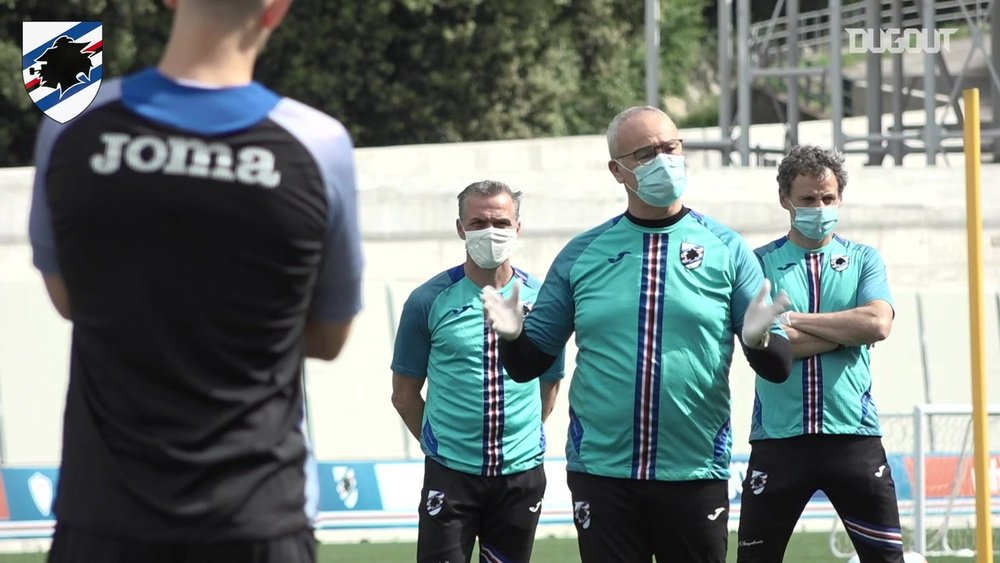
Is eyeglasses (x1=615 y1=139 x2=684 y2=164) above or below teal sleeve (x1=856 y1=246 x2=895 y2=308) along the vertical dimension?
above

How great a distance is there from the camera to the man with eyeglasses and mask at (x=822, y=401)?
6.50 meters

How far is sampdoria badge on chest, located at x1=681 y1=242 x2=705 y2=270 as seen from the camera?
17.7ft

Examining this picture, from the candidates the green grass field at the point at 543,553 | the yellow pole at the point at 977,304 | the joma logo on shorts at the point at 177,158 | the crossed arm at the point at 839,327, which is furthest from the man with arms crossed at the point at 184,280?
the green grass field at the point at 543,553

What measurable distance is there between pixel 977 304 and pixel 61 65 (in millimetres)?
7239

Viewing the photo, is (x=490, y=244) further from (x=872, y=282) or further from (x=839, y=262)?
(x=872, y=282)

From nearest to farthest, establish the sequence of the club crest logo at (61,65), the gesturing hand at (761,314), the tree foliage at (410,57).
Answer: the gesturing hand at (761,314) < the club crest logo at (61,65) < the tree foliage at (410,57)

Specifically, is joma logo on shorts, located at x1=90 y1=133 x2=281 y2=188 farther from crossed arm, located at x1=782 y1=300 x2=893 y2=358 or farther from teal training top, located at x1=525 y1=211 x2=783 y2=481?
crossed arm, located at x1=782 y1=300 x2=893 y2=358

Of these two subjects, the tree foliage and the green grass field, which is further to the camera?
the tree foliage

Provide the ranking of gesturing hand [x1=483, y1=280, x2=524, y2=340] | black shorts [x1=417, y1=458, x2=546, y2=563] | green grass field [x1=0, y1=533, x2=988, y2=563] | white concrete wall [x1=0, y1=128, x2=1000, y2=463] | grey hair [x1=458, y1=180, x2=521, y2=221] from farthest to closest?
white concrete wall [x1=0, y1=128, x2=1000, y2=463] < green grass field [x1=0, y1=533, x2=988, y2=563] < grey hair [x1=458, y1=180, x2=521, y2=221] < black shorts [x1=417, y1=458, x2=546, y2=563] < gesturing hand [x1=483, y1=280, x2=524, y2=340]

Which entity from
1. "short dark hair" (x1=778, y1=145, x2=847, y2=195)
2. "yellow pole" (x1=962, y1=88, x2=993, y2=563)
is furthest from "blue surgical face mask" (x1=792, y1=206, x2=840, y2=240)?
"yellow pole" (x1=962, y1=88, x2=993, y2=563)

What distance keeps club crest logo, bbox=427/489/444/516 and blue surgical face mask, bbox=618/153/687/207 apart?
1.92 m

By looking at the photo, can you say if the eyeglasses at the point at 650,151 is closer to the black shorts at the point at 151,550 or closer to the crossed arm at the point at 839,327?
the crossed arm at the point at 839,327

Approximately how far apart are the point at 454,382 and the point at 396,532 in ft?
18.1

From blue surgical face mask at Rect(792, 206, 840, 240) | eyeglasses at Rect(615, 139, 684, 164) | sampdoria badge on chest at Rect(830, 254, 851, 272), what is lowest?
sampdoria badge on chest at Rect(830, 254, 851, 272)
